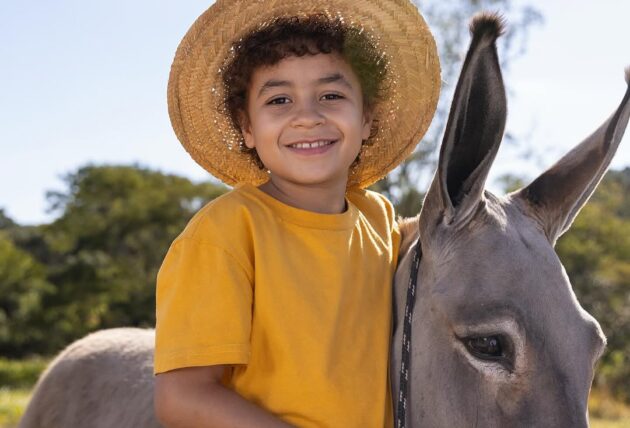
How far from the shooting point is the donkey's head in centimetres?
236

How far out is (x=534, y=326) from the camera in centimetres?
237

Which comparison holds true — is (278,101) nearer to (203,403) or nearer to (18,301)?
(203,403)

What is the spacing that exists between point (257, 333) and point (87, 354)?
217cm

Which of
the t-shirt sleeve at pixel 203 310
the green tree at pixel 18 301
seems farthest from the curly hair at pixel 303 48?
the green tree at pixel 18 301

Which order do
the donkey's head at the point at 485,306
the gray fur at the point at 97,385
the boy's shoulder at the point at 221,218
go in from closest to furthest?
the donkey's head at the point at 485,306
the boy's shoulder at the point at 221,218
the gray fur at the point at 97,385

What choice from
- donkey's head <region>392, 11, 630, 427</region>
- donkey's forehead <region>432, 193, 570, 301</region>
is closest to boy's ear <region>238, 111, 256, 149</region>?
donkey's head <region>392, 11, 630, 427</region>

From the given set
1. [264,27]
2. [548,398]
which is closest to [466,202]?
[548,398]

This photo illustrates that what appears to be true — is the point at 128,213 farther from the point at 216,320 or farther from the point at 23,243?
the point at 216,320

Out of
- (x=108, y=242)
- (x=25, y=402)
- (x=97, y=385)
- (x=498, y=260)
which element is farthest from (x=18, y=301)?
(x=498, y=260)

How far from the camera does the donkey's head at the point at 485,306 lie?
92.7 inches

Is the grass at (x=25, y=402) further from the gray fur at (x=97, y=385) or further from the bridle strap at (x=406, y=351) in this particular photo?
the bridle strap at (x=406, y=351)

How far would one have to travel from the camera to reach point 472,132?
253 cm

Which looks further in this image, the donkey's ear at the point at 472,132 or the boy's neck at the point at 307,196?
the boy's neck at the point at 307,196

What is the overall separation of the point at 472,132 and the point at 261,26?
990 millimetres
